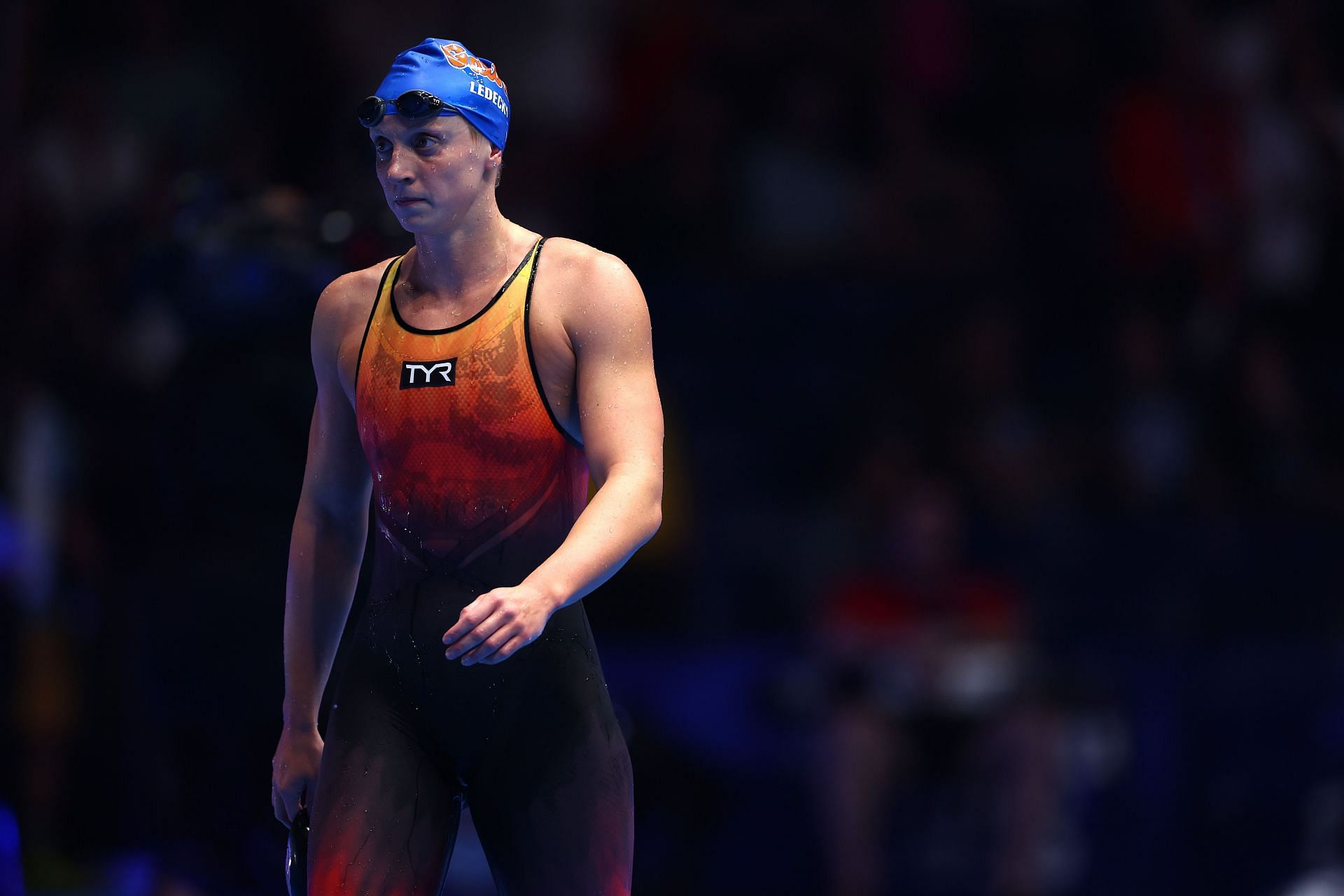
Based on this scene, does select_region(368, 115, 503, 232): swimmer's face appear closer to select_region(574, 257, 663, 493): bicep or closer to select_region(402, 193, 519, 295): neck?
select_region(402, 193, 519, 295): neck

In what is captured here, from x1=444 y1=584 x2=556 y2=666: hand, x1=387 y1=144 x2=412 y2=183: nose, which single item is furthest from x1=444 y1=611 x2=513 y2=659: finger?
x1=387 y1=144 x2=412 y2=183: nose

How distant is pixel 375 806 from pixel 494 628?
61cm

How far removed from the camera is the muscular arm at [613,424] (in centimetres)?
315

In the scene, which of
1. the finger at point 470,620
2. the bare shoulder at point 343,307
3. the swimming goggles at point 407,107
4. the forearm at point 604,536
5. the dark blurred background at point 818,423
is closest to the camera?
the finger at point 470,620

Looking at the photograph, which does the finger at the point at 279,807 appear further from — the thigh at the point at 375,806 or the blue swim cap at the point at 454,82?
the blue swim cap at the point at 454,82

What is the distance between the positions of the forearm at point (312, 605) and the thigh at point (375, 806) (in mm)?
170

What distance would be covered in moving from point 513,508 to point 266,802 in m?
2.88

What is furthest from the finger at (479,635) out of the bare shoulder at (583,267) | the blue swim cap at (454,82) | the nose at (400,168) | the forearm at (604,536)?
the blue swim cap at (454,82)

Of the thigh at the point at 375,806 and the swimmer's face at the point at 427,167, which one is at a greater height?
the swimmer's face at the point at 427,167

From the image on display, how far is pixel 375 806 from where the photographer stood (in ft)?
10.9

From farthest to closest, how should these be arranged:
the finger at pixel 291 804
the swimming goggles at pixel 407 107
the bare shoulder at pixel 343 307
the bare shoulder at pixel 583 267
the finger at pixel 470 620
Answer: the finger at pixel 291 804 < the bare shoulder at pixel 343 307 < the bare shoulder at pixel 583 267 < the swimming goggles at pixel 407 107 < the finger at pixel 470 620

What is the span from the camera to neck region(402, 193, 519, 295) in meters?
3.43

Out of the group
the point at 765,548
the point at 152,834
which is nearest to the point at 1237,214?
the point at 765,548

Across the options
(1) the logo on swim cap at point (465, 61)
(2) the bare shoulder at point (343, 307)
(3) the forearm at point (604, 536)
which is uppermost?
(1) the logo on swim cap at point (465, 61)
